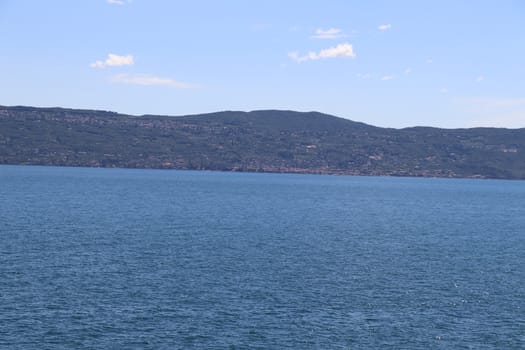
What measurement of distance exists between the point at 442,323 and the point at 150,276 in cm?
4153

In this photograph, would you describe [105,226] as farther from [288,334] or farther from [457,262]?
[288,334]

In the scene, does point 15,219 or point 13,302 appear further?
point 15,219

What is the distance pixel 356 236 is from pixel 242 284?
62.2 metres

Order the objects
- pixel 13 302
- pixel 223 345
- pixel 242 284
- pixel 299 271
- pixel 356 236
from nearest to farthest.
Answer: pixel 223 345 → pixel 13 302 → pixel 242 284 → pixel 299 271 → pixel 356 236

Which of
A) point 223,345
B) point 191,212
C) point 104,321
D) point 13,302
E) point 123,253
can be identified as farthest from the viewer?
point 191,212

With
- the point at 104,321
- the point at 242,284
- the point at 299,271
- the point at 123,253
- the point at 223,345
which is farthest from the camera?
the point at 123,253

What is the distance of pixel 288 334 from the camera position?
6994cm

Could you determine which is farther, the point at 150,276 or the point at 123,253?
the point at 123,253

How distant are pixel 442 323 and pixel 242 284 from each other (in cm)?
2812

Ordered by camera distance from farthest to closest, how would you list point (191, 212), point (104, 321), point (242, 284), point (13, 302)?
1. point (191, 212)
2. point (242, 284)
3. point (13, 302)
4. point (104, 321)

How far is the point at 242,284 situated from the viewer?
3578 inches

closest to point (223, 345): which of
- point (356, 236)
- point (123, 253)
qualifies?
point (123, 253)

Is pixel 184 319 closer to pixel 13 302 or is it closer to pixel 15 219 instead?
pixel 13 302

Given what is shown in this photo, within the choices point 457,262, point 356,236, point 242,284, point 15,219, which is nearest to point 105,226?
point 15,219
